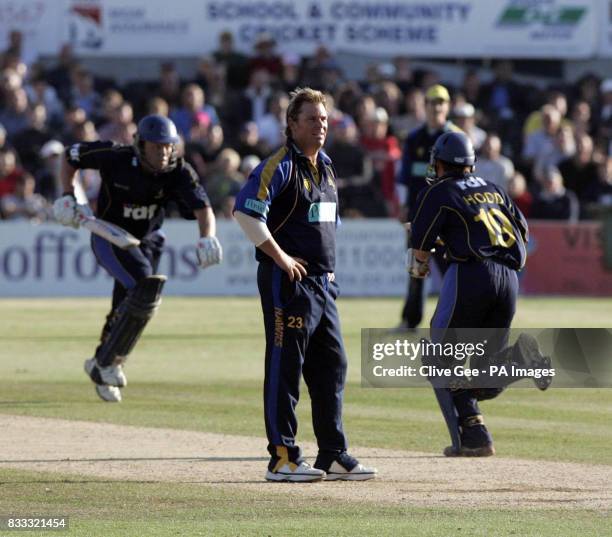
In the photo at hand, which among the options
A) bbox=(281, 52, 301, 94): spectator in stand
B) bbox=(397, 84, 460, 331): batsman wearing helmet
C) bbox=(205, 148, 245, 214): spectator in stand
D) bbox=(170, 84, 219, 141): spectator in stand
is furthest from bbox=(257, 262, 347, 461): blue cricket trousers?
bbox=(281, 52, 301, 94): spectator in stand

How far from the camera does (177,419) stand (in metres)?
11.7

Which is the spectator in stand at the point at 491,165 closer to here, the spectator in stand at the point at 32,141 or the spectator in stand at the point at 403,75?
the spectator in stand at the point at 403,75

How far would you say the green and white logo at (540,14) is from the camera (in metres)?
29.0

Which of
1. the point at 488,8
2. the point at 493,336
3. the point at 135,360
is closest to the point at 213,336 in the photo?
the point at 135,360

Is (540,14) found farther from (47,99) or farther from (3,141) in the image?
(3,141)

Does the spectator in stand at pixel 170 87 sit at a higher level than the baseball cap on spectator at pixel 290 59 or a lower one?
lower

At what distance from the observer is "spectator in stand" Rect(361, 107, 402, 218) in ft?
82.2

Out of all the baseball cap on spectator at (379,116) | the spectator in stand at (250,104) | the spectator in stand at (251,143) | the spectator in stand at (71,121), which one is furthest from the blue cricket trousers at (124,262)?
the spectator in stand at (250,104)

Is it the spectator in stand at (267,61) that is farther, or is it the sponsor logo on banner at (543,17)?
the sponsor logo on banner at (543,17)

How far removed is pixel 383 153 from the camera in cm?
2534

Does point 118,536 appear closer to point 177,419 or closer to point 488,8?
point 177,419

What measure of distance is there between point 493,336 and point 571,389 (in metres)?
3.53

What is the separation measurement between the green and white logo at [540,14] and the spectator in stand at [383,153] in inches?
182

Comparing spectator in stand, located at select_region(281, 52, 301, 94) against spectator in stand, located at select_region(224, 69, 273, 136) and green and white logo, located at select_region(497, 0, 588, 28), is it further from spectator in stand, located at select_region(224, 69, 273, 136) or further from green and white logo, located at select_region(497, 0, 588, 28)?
green and white logo, located at select_region(497, 0, 588, 28)
